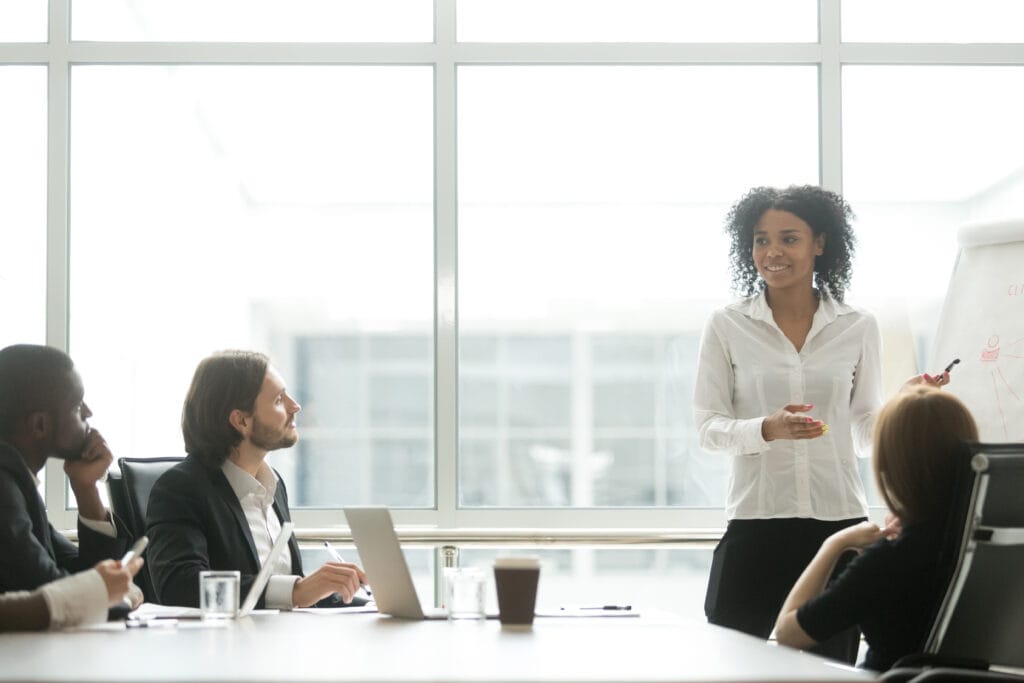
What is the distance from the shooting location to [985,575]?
7.47ft

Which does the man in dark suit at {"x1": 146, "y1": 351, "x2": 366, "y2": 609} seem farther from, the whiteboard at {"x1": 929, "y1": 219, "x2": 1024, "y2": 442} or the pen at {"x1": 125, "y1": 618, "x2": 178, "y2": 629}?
the whiteboard at {"x1": 929, "y1": 219, "x2": 1024, "y2": 442}

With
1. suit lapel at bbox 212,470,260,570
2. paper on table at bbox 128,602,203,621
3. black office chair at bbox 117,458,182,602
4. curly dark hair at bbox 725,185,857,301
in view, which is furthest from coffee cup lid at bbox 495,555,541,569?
curly dark hair at bbox 725,185,857,301

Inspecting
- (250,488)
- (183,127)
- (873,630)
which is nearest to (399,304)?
(183,127)

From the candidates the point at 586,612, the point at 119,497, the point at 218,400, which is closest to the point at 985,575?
the point at 586,612

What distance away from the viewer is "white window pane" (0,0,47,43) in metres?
4.46

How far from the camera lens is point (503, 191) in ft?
14.7

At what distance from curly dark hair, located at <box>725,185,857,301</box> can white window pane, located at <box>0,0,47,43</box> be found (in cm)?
263

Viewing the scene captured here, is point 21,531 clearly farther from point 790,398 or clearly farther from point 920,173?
point 920,173

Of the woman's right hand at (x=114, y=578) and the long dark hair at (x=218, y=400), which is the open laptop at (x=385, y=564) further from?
the long dark hair at (x=218, y=400)

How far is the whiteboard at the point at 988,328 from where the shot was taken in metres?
3.63

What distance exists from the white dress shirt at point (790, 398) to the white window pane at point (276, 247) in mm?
1374

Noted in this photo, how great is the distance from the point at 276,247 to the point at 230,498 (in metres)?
1.72

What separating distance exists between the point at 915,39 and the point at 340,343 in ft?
7.77

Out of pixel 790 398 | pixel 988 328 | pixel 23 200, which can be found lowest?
pixel 790 398
